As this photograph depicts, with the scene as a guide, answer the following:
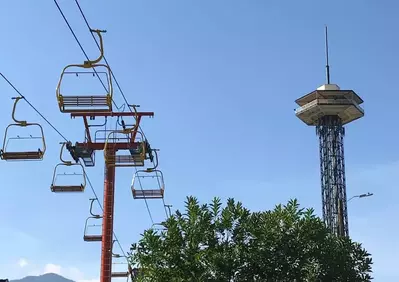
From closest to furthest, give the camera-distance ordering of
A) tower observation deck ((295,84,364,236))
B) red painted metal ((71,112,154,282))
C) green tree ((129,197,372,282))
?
green tree ((129,197,372,282)) < red painted metal ((71,112,154,282)) < tower observation deck ((295,84,364,236))

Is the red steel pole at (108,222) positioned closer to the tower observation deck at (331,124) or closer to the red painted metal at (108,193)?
the red painted metal at (108,193)

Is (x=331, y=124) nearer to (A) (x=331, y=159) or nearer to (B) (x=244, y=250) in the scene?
(A) (x=331, y=159)

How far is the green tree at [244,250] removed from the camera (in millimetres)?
19031

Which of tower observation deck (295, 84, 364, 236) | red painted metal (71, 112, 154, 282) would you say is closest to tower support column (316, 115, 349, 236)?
tower observation deck (295, 84, 364, 236)

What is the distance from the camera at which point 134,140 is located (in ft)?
83.3

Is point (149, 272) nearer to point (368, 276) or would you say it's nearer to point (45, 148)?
point (45, 148)

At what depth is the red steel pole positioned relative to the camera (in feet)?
84.9

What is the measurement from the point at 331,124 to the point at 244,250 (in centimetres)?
11400

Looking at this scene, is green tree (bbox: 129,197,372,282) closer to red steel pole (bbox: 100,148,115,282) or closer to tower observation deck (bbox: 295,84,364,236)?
red steel pole (bbox: 100,148,115,282)

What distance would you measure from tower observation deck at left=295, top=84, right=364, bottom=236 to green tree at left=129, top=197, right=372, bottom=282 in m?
108

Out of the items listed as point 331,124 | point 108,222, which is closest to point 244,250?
point 108,222

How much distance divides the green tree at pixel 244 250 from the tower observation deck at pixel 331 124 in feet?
354

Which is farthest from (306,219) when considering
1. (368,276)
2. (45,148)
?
(45,148)

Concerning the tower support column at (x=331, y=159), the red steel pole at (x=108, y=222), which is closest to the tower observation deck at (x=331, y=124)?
the tower support column at (x=331, y=159)
